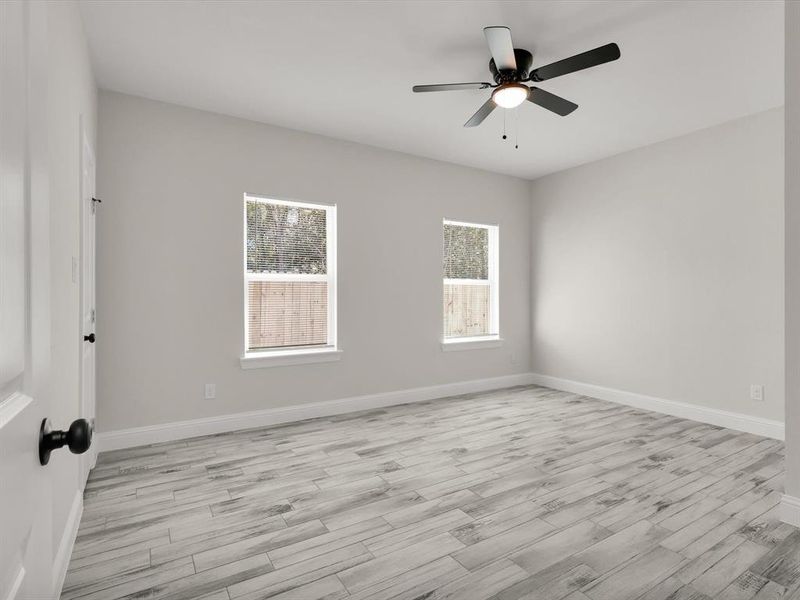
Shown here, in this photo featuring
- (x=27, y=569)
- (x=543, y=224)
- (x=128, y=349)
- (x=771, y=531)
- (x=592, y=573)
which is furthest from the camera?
(x=543, y=224)

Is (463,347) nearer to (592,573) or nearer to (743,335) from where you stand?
(743,335)

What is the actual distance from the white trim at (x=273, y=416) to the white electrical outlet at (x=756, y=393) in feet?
8.23

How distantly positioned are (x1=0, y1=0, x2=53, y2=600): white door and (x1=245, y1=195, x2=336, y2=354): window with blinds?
11.0ft

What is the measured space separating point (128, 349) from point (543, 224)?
477 centimetres

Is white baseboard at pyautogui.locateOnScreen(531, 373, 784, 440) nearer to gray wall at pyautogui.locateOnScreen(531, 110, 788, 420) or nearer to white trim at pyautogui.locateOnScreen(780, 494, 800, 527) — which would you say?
gray wall at pyautogui.locateOnScreen(531, 110, 788, 420)

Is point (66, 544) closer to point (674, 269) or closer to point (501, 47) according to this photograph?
point (501, 47)

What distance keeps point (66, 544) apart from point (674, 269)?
500cm

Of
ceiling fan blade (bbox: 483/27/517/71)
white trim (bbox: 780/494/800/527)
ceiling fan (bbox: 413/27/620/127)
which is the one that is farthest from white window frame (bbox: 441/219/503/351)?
white trim (bbox: 780/494/800/527)

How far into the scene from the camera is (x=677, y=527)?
2287 millimetres

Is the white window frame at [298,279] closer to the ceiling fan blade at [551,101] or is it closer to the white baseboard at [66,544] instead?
the white baseboard at [66,544]

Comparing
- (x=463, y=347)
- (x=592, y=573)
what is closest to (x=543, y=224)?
(x=463, y=347)

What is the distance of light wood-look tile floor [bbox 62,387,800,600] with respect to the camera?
1.86m

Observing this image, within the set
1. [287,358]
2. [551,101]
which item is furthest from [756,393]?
[287,358]

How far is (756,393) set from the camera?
3848 millimetres
